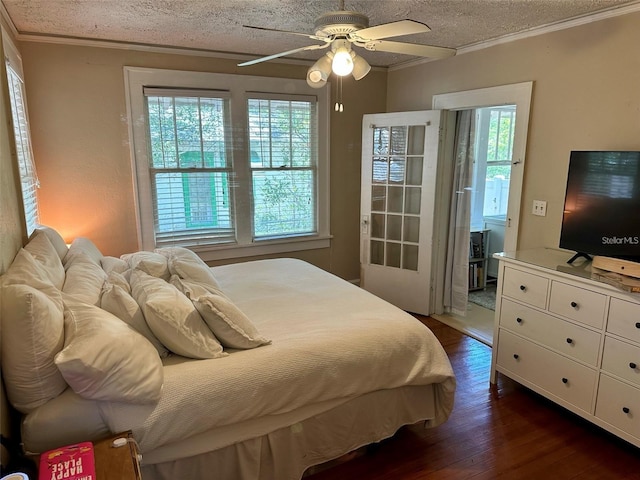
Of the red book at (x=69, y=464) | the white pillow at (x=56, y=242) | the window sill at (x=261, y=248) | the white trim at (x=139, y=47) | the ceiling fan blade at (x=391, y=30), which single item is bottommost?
the red book at (x=69, y=464)

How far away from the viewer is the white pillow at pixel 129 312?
1835 millimetres

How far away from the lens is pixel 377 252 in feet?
14.7

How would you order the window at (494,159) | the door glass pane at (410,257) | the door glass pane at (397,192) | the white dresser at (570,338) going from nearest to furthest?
the white dresser at (570,338) → the door glass pane at (397,192) → the door glass pane at (410,257) → the window at (494,159)

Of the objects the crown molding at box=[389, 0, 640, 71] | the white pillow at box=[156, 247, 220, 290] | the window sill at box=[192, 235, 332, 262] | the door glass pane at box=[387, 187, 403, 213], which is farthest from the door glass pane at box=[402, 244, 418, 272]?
the white pillow at box=[156, 247, 220, 290]

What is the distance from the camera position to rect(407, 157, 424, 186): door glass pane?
4004 millimetres

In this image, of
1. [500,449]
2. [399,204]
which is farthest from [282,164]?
[500,449]

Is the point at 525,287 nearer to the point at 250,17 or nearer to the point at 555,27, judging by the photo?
the point at 555,27

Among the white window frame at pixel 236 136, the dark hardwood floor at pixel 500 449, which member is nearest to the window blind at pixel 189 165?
→ the white window frame at pixel 236 136

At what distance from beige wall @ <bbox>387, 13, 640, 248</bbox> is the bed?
158 centimetres

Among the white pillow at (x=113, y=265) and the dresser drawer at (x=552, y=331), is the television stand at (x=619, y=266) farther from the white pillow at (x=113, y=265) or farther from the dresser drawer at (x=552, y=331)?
the white pillow at (x=113, y=265)

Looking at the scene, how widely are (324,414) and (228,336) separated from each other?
594 mm

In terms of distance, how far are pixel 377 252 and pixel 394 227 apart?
345 mm

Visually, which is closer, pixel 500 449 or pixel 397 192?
pixel 500 449

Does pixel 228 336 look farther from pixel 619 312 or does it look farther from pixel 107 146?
pixel 107 146
